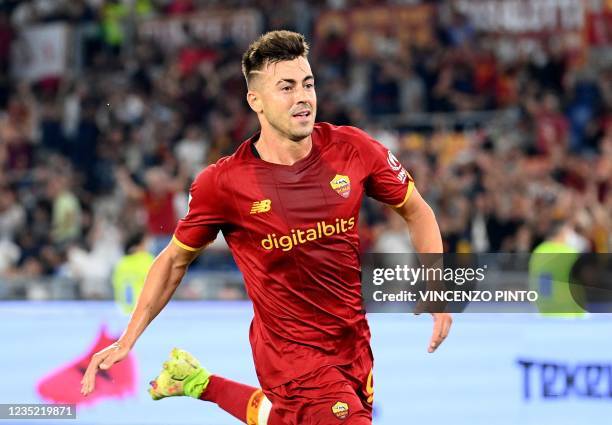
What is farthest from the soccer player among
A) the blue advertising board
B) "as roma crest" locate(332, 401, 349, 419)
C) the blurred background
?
the blurred background

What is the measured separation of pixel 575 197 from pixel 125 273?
16.2 ft

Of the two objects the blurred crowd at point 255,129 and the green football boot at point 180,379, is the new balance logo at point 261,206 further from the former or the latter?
the blurred crowd at point 255,129

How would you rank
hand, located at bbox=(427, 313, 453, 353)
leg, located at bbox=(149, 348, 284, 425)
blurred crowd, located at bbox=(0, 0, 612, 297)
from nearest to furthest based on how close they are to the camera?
hand, located at bbox=(427, 313, 453, 353) < leg, located at bbox=(149, 348, 284, 425) < blurred crowd, located at bbox=(0, 0, 612, 297)

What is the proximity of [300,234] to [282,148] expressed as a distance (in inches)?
15.3

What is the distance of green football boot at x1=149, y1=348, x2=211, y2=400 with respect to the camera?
6387 mm

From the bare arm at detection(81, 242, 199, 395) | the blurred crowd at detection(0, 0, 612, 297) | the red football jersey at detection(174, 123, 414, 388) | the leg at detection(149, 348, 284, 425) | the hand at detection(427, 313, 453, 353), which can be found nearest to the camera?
the red football jersey at detection(174, 123, 414, 388)

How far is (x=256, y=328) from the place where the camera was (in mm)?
5484

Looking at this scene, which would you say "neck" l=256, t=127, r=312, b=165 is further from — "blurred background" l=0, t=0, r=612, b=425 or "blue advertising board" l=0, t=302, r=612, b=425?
"blurred background" l=0, t=0, r=612, b=425

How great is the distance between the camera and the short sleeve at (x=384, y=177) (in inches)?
212

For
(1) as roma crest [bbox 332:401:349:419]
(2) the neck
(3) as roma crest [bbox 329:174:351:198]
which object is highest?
(2) the neck

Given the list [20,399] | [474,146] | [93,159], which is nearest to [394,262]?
[20,399]

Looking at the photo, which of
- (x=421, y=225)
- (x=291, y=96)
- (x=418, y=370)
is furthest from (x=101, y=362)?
(x=418, y=370)

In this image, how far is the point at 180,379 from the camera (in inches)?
252

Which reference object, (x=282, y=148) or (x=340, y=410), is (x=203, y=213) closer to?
(x=282, y=148)
